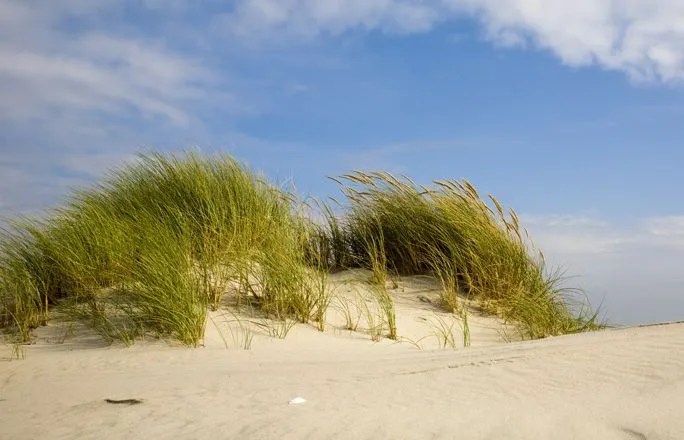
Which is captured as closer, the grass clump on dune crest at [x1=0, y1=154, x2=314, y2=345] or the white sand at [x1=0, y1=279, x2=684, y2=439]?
the white sand at [x1=0, y1=279, x2=684, y2=439]

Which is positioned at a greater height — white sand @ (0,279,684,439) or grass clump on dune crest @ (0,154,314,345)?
grass clump on dune crest @ (0,154,314,345)

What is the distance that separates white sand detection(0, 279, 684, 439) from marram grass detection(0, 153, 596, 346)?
0.95 metres

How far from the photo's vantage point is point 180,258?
5684 millimetres

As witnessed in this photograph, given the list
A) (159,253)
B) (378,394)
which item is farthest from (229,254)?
(378,394)

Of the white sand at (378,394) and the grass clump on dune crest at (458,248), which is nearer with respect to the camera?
the white sand at (378,394)

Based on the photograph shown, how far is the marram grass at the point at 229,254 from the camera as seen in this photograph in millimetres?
5762

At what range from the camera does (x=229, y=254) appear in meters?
6.41

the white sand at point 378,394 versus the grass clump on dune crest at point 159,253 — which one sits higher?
the grass clump on dune crest at point 159,253

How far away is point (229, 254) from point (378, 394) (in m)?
3.44

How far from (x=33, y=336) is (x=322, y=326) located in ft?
7.91

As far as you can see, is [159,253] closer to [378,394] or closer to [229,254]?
[229,254]

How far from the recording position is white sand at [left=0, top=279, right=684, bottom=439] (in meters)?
2.68

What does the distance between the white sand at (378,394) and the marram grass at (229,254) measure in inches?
37.4

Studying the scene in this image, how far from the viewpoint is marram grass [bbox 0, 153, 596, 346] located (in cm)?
576
